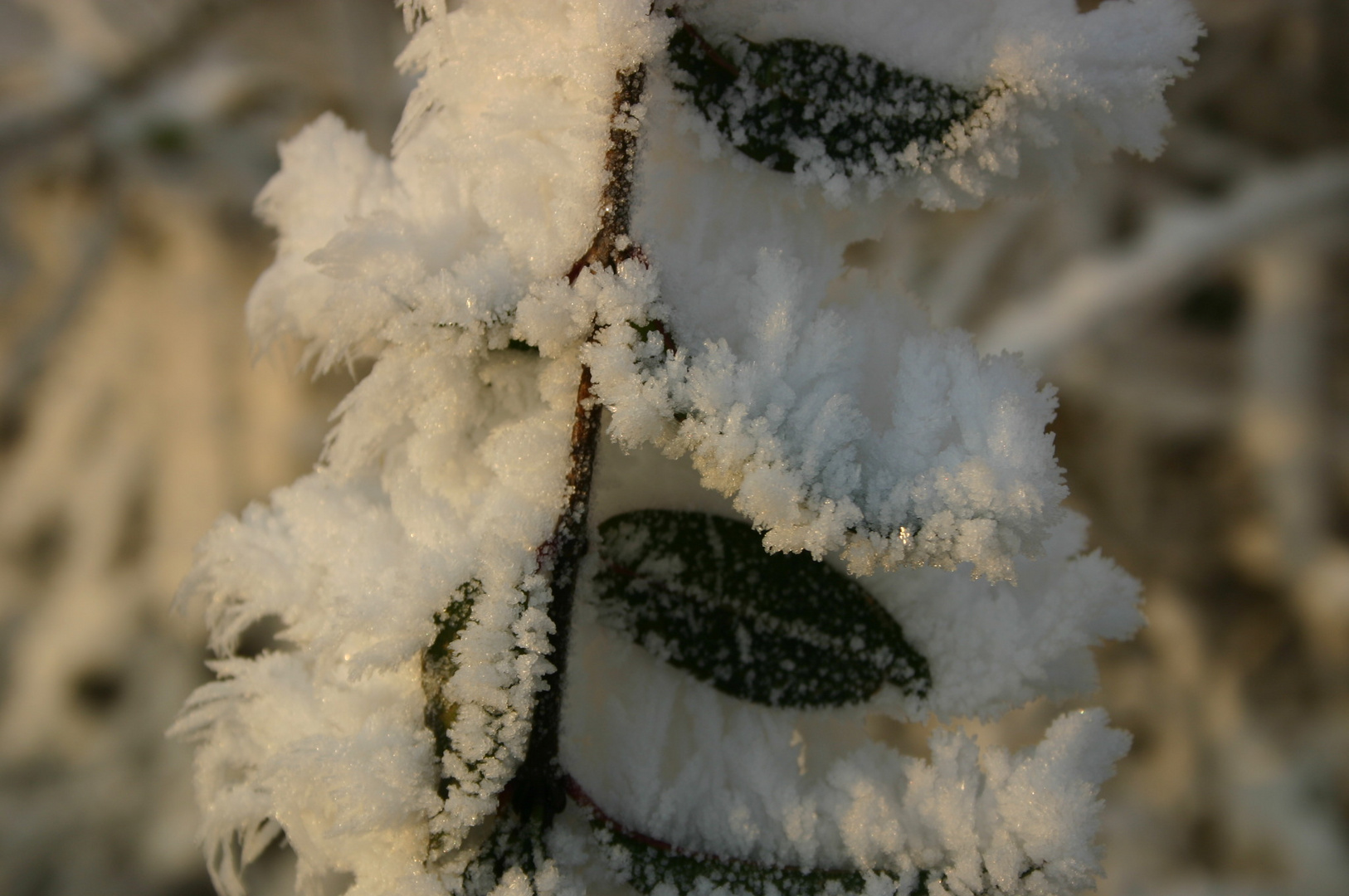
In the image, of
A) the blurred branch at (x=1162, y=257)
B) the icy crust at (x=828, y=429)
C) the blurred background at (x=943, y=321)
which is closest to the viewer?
the icy crust at (x=828, y=429)

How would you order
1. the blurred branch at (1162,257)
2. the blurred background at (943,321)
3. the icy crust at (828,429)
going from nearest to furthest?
the icy crust at (828,429) → the blurred background at (943,321) → the blurred branch at (1162,257)

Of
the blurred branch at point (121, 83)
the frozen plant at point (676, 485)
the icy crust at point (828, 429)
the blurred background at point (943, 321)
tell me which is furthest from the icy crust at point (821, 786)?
the blurred branch at point (121, 83)

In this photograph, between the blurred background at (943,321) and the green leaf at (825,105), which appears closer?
the green leaf at (825,105)

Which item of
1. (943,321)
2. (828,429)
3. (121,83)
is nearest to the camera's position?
(828,429)

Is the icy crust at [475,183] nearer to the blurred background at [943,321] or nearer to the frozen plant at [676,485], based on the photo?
the frozen plant at [676,485]

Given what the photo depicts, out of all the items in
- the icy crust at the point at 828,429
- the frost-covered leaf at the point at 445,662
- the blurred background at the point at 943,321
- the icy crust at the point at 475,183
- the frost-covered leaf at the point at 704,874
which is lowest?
the blurred background at the point at 943,321

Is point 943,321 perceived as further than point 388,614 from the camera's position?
Yes

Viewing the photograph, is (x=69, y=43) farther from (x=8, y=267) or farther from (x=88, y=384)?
(x=88, y=384)

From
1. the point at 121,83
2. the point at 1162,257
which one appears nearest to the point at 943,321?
the point at 1162,257

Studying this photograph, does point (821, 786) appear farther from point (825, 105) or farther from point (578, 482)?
point (825, 105)
